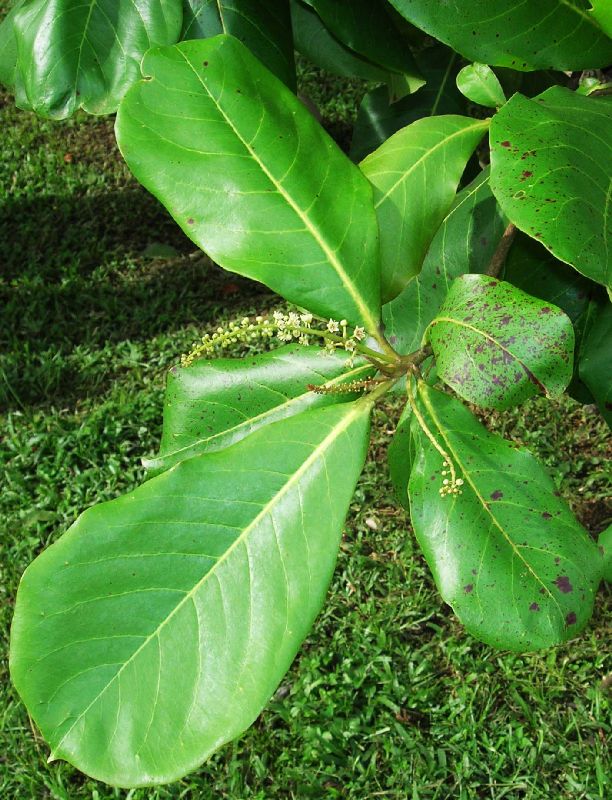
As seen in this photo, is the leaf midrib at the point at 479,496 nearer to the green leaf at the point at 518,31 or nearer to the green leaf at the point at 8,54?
the green leaf at the point at 518,31

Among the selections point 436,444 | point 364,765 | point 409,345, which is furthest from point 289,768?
point 436,444

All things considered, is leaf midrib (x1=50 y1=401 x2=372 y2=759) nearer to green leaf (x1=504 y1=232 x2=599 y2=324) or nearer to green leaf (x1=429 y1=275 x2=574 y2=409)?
green leaf (x1=429 y1=275 x2=574 y2=409)

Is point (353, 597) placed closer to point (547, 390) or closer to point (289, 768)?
point (289, 768)

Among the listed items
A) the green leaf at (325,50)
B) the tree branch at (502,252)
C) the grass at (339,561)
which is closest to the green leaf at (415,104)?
the green leaf at (325,50)

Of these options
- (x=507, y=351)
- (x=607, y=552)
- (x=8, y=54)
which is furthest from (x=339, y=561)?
(x=507, y=351)

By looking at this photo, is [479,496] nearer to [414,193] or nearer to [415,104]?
[414,193]

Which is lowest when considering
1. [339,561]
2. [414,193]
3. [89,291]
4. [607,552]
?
[339,561]

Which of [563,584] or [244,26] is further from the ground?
[244,26]

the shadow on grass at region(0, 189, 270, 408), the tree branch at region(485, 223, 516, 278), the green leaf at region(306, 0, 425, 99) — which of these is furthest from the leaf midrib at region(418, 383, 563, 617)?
the shadow on grass at region(0, 189, 270, 408)
